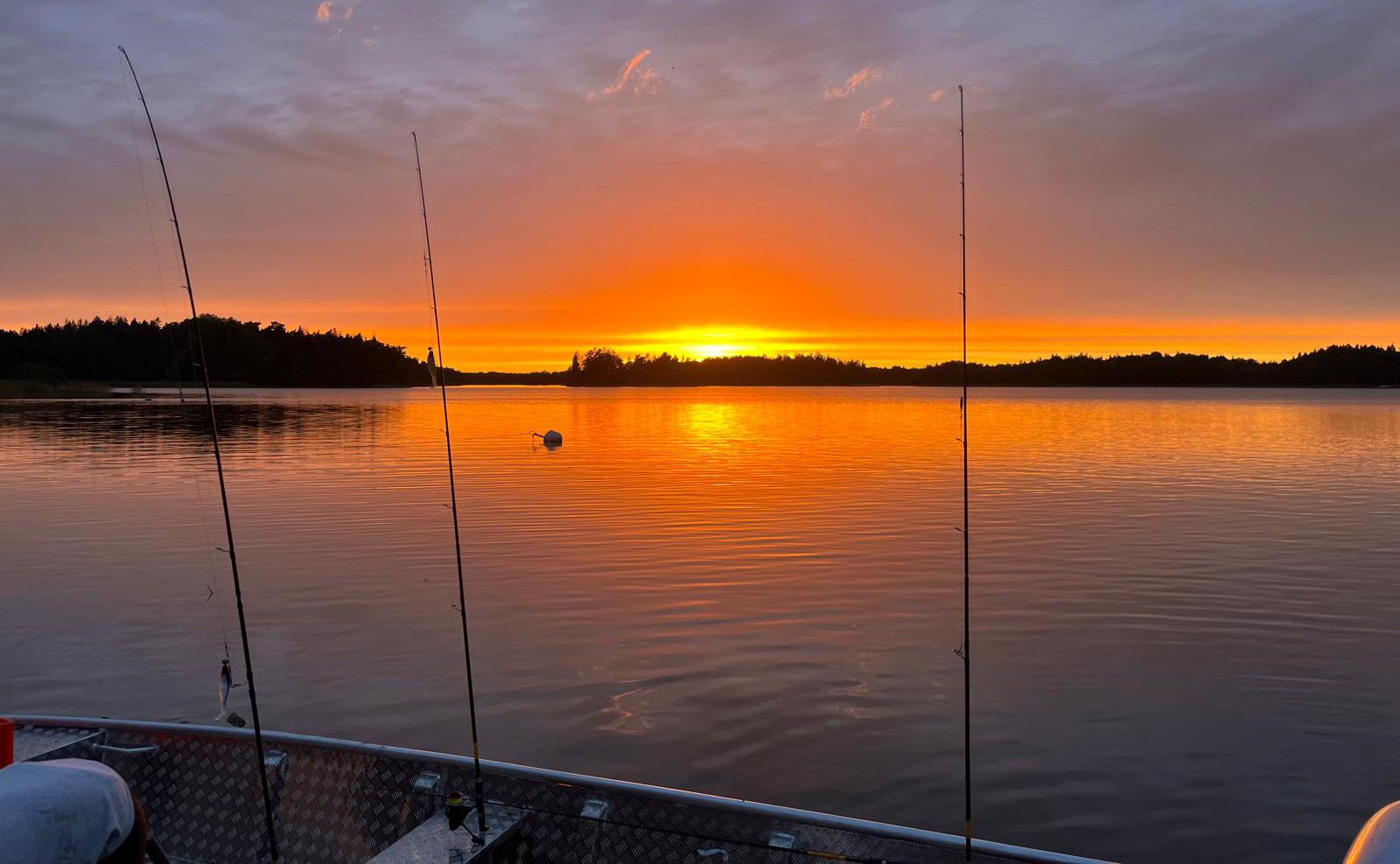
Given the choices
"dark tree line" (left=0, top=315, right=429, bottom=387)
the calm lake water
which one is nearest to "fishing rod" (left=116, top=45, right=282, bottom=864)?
the calm lake water

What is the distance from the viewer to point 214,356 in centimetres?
15200

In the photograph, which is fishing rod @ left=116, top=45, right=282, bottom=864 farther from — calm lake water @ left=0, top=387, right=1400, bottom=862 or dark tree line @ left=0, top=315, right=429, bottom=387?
dark tree line @ left=0, top=315, right=429, bottom=387

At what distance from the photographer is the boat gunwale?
444cm

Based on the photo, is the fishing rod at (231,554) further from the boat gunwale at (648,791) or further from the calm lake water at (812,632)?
the calm lake water at (812,632)

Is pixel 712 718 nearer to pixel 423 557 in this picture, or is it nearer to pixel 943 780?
pixel 943 780

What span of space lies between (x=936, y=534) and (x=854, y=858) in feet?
45.8

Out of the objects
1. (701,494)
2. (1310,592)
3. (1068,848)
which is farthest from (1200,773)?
(701,494)

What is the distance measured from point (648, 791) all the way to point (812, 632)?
6.31 meters

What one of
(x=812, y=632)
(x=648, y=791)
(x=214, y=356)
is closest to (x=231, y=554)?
(x=648, y=791)

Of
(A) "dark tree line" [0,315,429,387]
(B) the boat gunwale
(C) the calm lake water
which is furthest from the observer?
(A) "dark tree line" [0,315,429,387]

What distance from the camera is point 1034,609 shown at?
12203 mm

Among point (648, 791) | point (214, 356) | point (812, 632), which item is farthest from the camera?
point (214, 356)

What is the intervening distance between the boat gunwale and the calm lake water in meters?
2.07

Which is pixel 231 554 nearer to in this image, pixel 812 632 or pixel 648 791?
pixel 648 791
